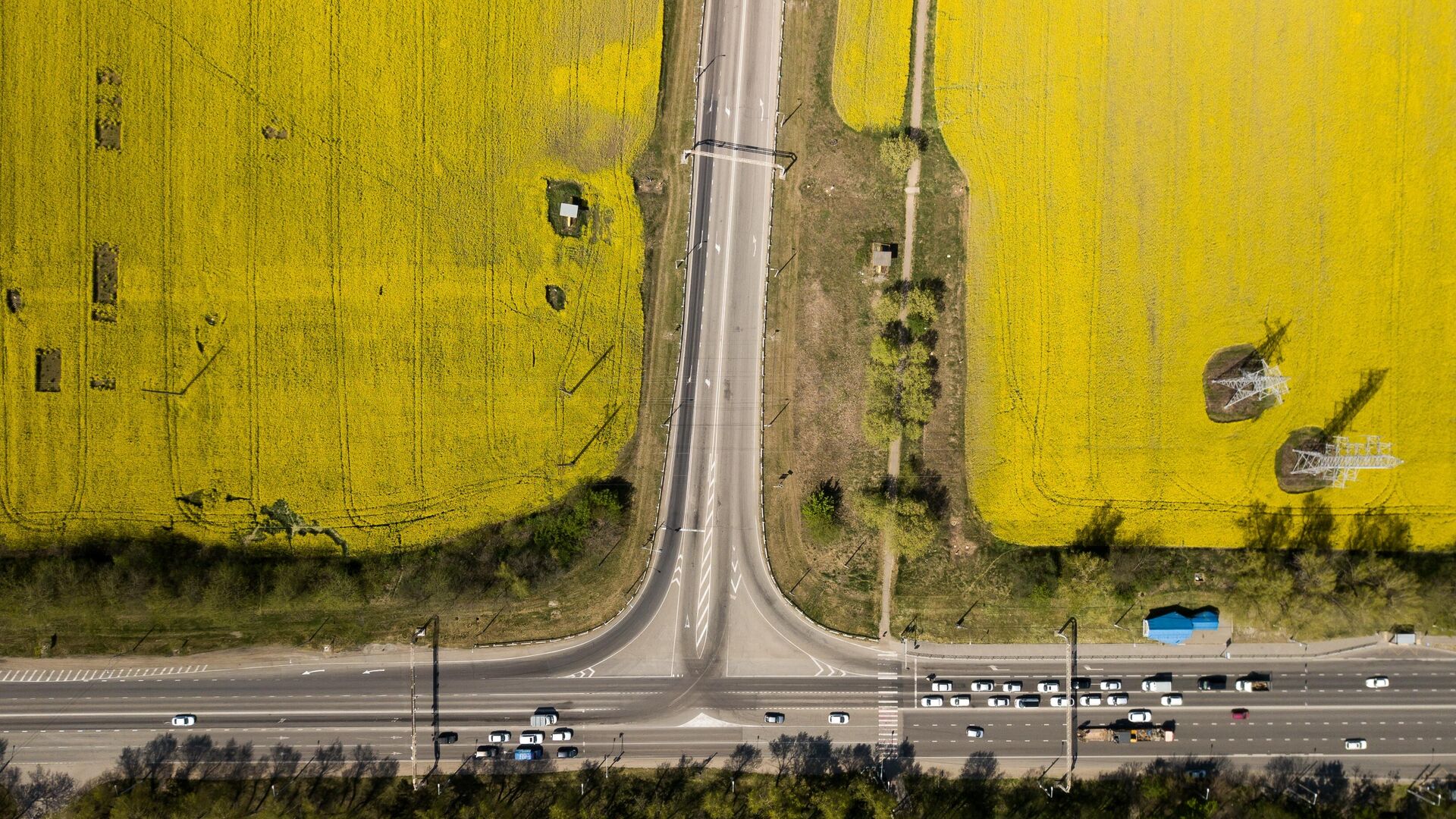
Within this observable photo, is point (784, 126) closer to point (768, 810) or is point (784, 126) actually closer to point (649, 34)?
point (649, 34)

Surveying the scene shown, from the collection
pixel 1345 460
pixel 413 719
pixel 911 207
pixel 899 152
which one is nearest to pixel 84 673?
pixel 413 719

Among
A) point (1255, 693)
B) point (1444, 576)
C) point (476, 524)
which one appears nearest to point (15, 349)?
point (476, 524)

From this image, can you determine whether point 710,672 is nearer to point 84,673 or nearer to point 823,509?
point 823,509

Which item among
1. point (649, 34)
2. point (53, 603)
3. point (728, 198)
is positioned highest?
point (649, 34)

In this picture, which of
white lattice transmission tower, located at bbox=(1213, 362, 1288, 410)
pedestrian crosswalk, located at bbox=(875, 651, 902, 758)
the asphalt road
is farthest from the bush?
pedestrian crosswalk, located at bbox=(875, 651, 902, 758)

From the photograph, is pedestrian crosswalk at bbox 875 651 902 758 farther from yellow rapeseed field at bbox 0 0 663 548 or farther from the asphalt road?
yellow rapeseed field at bbox 0 0 663 548

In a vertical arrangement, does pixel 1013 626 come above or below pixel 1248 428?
below
